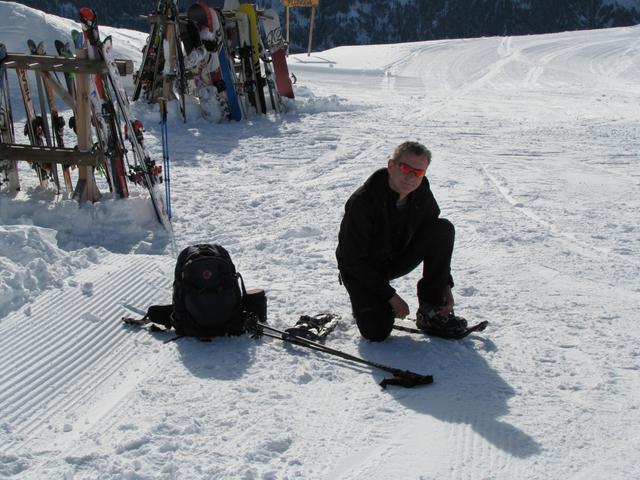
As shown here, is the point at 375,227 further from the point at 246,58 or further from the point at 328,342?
the point at 246,58

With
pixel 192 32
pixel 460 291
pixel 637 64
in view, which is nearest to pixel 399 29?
pixel 637 64

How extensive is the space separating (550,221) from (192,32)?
22.5 feet

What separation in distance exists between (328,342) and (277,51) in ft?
32.3

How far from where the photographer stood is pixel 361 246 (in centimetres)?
387

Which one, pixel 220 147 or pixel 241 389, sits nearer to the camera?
pixel 241 389

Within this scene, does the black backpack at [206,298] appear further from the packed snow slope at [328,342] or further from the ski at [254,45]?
the ski at [254,45]

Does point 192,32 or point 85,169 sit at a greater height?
point 192,32

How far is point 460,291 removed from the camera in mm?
4773

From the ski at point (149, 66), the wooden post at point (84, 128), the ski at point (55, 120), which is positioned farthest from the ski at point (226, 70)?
the wooden post at point (84, 128)

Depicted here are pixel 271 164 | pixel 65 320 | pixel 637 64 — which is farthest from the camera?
pixel 637 64

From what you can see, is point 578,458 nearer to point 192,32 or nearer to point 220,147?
point 220,147

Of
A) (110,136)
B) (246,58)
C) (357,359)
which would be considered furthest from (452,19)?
(357,359)

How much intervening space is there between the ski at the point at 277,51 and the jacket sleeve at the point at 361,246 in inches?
369

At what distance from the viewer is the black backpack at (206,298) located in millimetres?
3961
